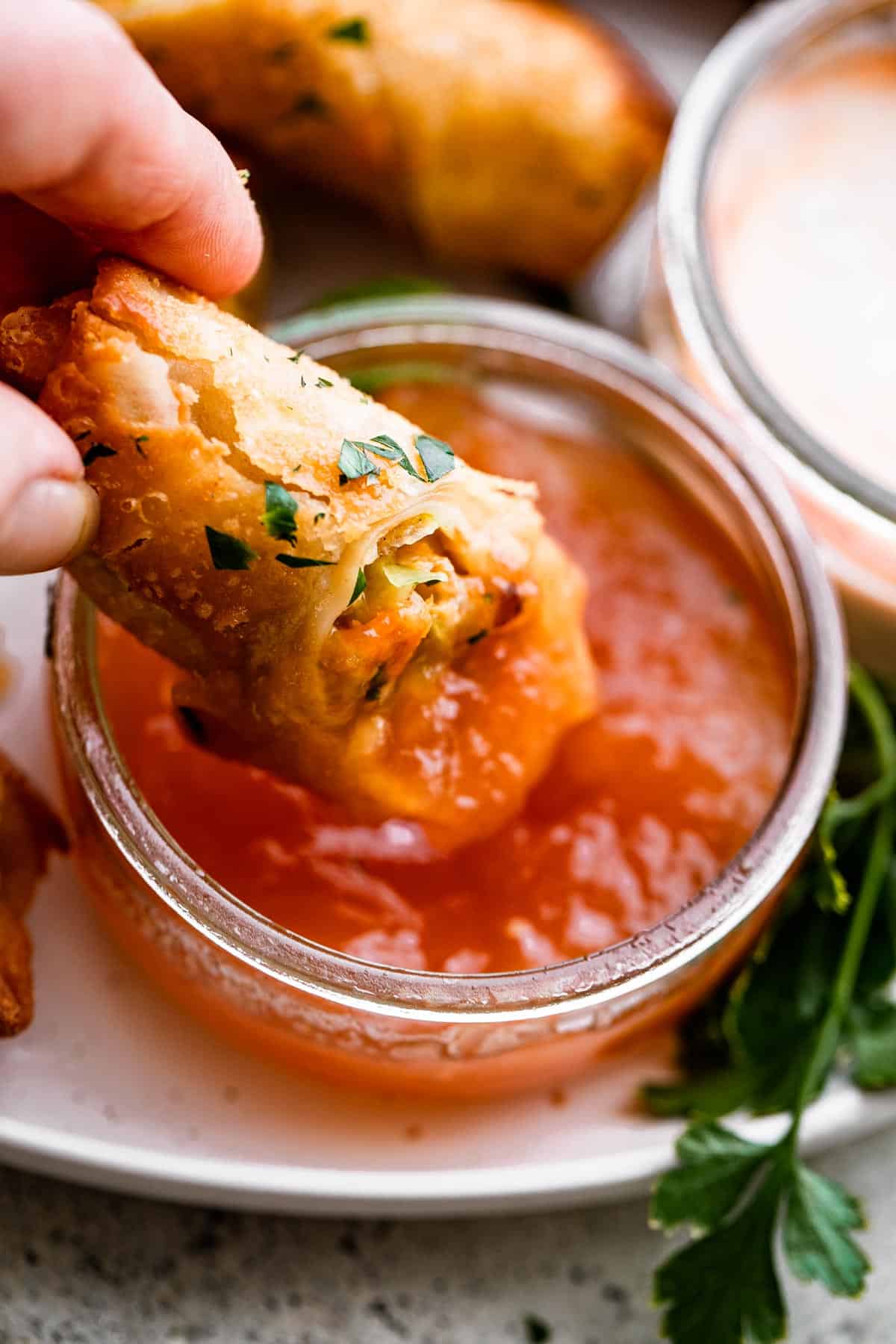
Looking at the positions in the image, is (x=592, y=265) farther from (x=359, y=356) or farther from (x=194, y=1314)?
(x=194, y=1314)

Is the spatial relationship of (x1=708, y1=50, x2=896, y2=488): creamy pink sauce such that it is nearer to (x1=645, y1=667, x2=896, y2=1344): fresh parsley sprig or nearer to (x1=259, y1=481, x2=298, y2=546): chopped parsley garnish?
(x1=645, y1=667, x2=896, y2=1344): fresh parsley sprig

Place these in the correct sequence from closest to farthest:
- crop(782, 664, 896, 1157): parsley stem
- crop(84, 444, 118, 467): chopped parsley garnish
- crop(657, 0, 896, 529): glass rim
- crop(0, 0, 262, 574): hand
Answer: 1. crop(0, 0, 262, 574): hand
2. crop(84, 444, 118, 467): chopped parsley garnish
3. crop(782, 664, 896, 1157): parsley stem
4. crop(657, 0, 896, 529): glass rim

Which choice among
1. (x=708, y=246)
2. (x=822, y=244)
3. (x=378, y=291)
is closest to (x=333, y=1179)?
(x=378, y=291)

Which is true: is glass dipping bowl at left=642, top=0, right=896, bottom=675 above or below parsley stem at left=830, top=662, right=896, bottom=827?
above

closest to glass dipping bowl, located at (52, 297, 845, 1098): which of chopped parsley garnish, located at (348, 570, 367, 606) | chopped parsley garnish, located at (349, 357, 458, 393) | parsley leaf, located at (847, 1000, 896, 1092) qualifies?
chopped parsley garnish, located at (349, 357, 458, 393)

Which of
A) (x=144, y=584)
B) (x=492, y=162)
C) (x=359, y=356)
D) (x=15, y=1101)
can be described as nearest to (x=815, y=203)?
(x=492, y=162)

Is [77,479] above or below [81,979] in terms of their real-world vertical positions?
above
